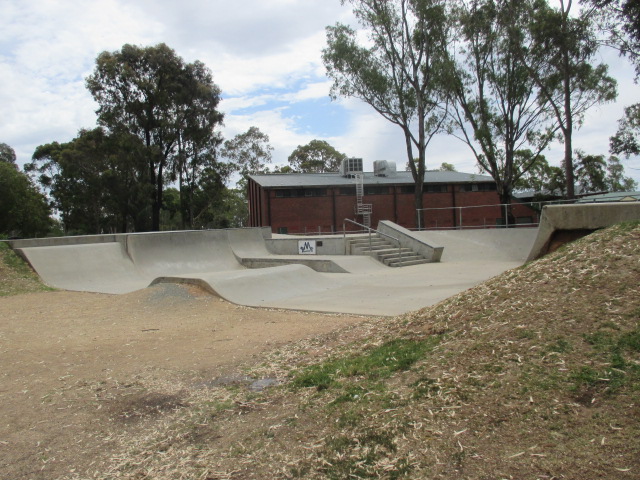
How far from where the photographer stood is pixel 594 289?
4.16 metres

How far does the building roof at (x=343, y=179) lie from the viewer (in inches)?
1315

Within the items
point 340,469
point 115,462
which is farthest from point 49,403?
point 340,469

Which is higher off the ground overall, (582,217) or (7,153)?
(7,153)

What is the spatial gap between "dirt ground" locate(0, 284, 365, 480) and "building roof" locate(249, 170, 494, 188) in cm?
2346

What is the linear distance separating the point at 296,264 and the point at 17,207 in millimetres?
30906

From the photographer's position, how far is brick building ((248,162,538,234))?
3300cm

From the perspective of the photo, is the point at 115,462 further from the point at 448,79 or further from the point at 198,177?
the point at 198,177

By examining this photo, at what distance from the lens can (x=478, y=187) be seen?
36.8 metres

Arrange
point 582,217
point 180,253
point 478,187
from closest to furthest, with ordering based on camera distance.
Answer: point 582,217, point 180,253, point 478,187

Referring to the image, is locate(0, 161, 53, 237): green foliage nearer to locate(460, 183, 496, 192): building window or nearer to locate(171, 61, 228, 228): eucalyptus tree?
locate(171, 61, 228, 228): eucalyptus tree

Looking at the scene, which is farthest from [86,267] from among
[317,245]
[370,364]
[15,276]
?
[370,364]

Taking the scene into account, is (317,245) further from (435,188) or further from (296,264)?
(435,188)

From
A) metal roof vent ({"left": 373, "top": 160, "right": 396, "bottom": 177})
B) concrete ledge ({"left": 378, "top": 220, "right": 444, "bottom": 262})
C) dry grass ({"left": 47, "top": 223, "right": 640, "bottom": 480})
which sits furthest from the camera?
metal roof vent ({"left": 373, "top": 160, "right": 396, "bottom": 177})

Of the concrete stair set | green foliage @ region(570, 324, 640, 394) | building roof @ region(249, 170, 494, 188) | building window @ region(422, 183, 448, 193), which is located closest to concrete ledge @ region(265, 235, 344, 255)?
the concrete stair set
